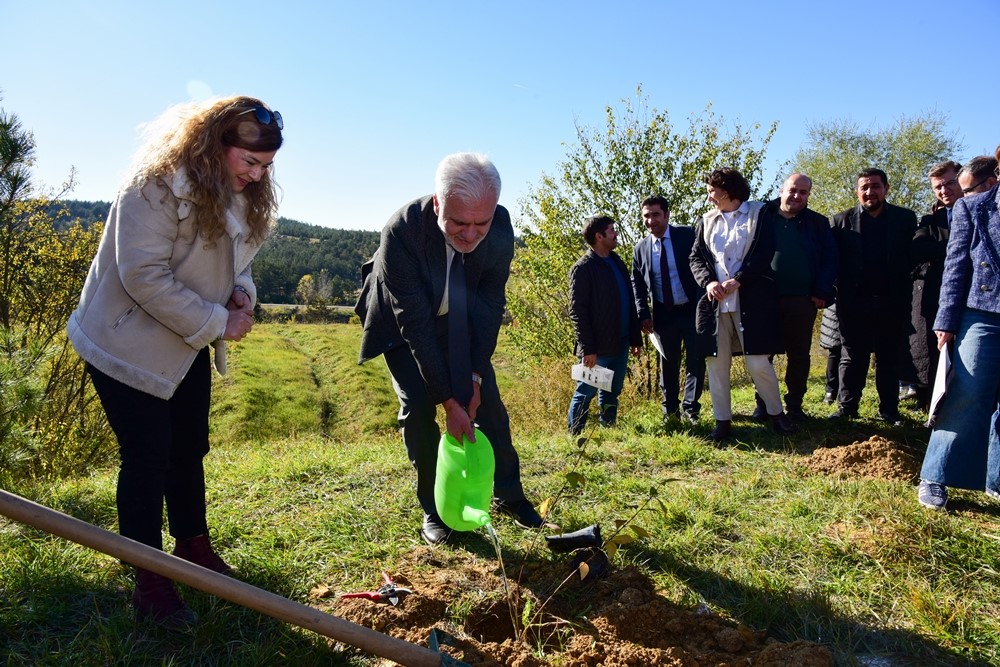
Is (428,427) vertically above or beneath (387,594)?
above

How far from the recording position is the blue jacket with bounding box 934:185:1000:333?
3.27 meters

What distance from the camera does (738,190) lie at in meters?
4.88

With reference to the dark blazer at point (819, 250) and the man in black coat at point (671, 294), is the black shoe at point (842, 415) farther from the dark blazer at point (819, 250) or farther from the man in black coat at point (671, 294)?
the man in black coat at point (671, 294)

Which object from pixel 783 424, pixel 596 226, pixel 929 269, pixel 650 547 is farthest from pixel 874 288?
pixel 650 547

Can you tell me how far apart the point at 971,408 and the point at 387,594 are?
305cm

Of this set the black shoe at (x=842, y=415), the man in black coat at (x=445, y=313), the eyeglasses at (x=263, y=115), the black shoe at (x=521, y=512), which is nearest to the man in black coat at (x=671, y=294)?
the black shoe at (x=842, y=415)

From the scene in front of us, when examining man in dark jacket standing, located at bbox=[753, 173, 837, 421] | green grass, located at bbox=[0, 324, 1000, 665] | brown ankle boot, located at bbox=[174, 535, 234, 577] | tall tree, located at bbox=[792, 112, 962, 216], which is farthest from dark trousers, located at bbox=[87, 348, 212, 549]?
tall tree, located at bbox=[792, 112, 962, 216]

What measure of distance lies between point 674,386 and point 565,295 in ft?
20.8

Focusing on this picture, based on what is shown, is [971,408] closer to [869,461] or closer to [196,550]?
[869,461]

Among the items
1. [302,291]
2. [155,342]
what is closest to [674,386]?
[155,342]

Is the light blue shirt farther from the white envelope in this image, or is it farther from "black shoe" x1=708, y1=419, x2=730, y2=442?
"black shoe" x1=708, y1=419, x2=730, y2=442

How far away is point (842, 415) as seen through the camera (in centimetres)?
547

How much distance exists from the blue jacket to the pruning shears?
3104mm

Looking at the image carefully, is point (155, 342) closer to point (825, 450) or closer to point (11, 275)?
point (825, 450)
